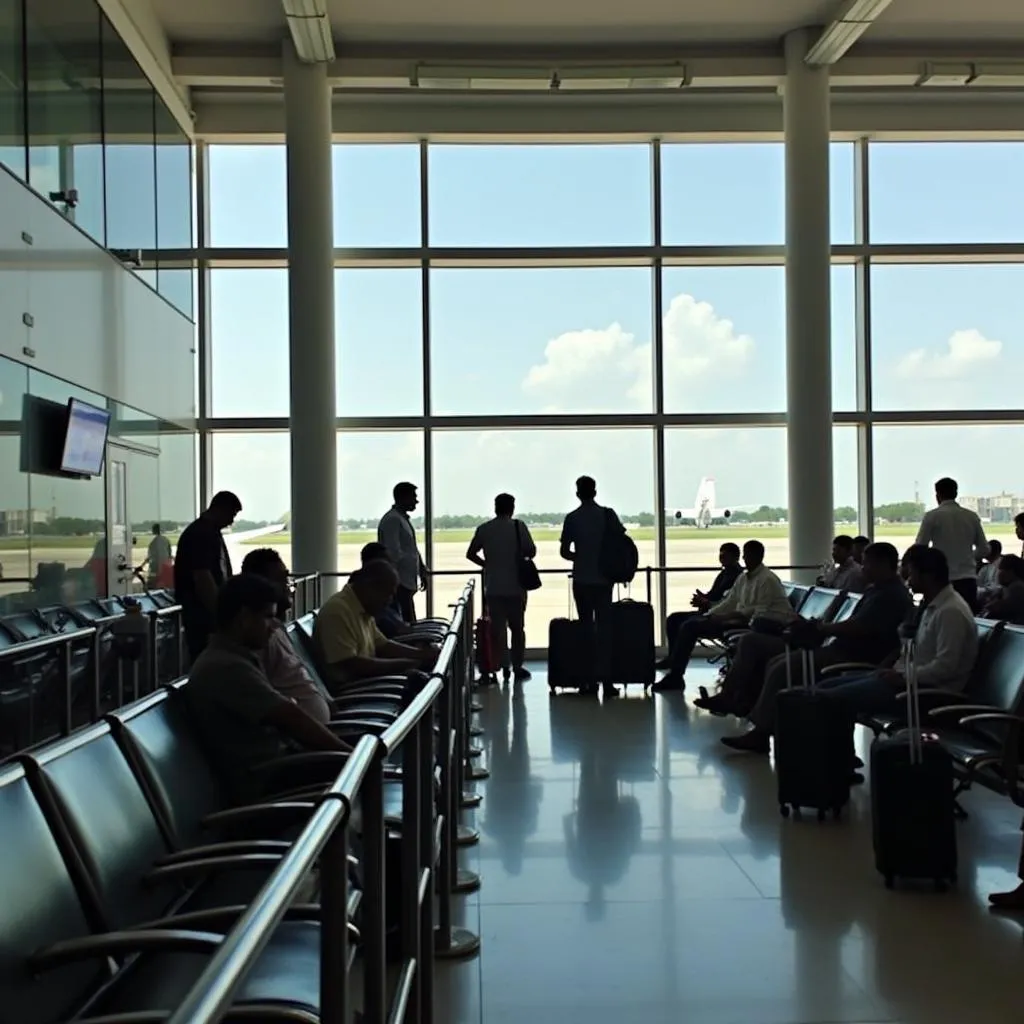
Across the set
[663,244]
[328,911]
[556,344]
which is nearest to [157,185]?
[556,344]

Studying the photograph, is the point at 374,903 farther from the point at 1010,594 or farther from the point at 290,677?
the point at 1010,594

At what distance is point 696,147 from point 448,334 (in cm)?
359

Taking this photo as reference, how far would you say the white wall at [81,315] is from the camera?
7.42 metres

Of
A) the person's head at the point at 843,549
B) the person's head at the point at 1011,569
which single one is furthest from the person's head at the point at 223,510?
the person's head at the point at 843,549

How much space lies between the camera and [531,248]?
→ 1260cm

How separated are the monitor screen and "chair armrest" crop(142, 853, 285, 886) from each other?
6.31m

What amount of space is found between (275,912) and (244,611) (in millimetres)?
2468

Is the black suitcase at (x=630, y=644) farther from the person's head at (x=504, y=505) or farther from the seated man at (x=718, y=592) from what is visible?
the person's head at (x=504, y=505)

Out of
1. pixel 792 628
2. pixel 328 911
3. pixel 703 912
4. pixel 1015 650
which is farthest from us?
pixel 792 628

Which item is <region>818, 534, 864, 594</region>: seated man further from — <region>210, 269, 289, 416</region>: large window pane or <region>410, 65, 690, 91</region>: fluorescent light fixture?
<region>210, 269, 289, 416</region>: large window pane

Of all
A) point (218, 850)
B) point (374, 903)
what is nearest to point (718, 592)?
point (218, 850)

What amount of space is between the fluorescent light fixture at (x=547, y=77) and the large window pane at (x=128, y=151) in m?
2.68

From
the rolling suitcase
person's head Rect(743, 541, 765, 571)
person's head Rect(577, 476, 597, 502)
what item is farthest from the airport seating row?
person's head Rect(577, 476, 597, 502)

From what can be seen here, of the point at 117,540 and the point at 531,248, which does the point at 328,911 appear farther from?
the point at 531,248
